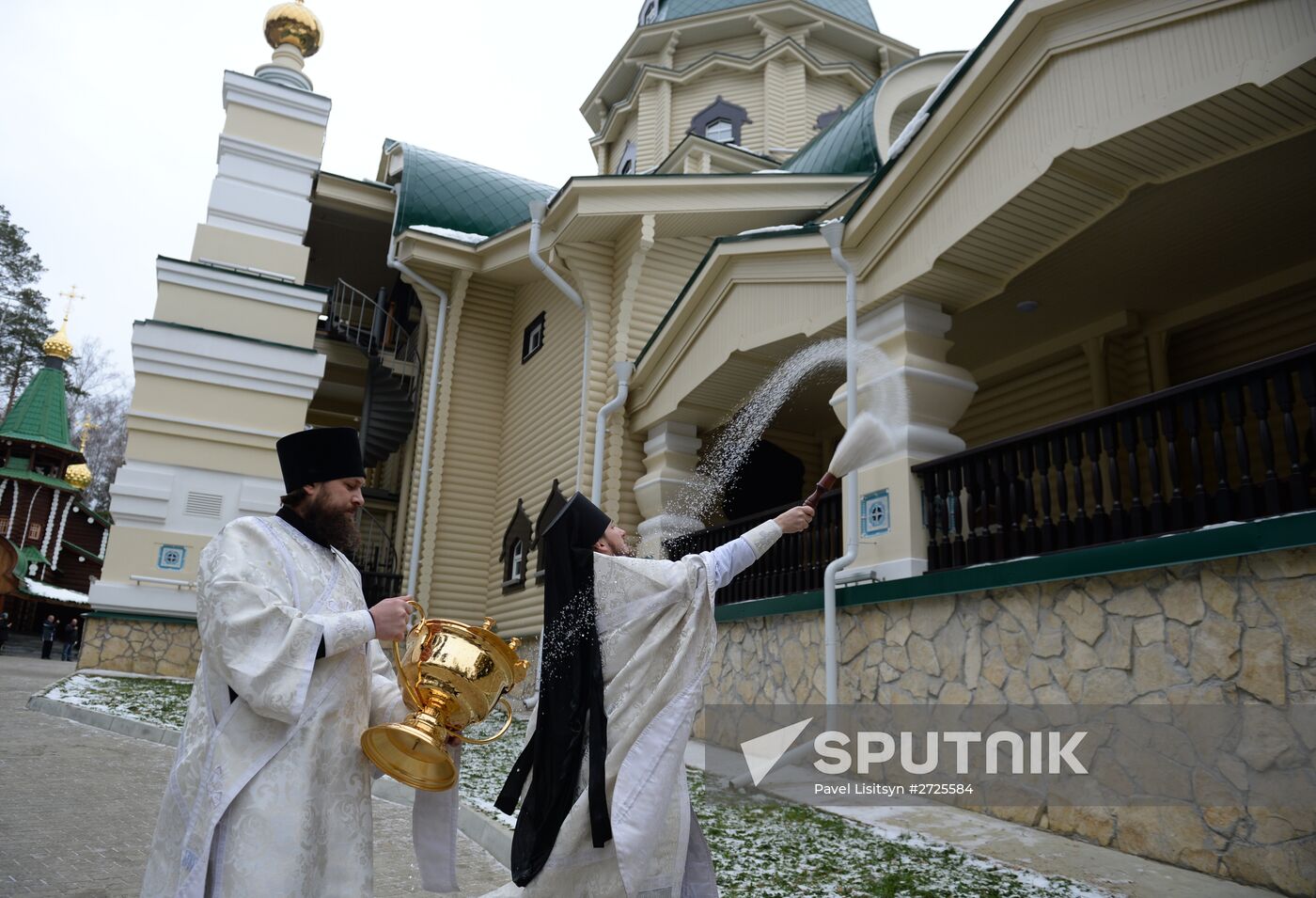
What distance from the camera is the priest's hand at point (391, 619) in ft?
9.64

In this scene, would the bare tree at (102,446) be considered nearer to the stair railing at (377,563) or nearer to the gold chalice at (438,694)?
the stair railing at (377,563)

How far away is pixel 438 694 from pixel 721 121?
20.0m

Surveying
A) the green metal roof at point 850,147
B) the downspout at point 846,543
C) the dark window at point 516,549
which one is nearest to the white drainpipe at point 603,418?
the dark window at point 516,549

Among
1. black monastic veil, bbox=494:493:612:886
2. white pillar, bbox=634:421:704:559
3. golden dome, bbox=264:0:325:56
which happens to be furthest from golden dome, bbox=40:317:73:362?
black monastic veil, bbox=494:493:612:886

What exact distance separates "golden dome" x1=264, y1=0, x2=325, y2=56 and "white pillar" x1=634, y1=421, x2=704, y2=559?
13929mm

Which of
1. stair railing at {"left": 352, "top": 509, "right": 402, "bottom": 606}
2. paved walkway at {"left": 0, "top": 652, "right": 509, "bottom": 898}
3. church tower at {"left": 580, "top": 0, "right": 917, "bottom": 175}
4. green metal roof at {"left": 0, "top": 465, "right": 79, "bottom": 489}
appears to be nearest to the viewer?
paved walkway at {"left": 0, "top": 652, "right": 509, "bottom": 898}

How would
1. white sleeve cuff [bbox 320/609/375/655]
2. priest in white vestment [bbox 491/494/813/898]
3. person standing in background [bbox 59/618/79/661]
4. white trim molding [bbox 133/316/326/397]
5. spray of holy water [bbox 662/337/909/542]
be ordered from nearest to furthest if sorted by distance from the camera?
white sleeve cuff [bbox 320/609/375/655] < priest in white vestment [bbox 491/494/813/898] < spray of holy water [bbox 662/337/909/542] < white trim molding [bbox 133/316/326/397] < person standing in background [bbox 59/618/79/661]

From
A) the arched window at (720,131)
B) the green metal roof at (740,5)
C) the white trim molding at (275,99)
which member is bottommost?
the white trim molding at (275,99)

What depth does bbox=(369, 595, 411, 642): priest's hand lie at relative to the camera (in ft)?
9.64

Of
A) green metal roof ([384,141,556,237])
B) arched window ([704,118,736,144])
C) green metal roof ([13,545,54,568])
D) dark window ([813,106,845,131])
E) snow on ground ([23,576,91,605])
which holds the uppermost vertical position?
dark window ([813,106,845,131])

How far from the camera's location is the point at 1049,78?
676cm

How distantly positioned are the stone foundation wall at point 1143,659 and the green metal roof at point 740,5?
59.4 ft

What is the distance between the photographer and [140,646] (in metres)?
14.5

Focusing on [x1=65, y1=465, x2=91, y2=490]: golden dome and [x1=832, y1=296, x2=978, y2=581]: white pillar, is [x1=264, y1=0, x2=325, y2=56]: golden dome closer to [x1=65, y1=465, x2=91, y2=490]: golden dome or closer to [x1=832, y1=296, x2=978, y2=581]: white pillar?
[x1=832, y1=296, x2=978, y2=581]: white pillar
